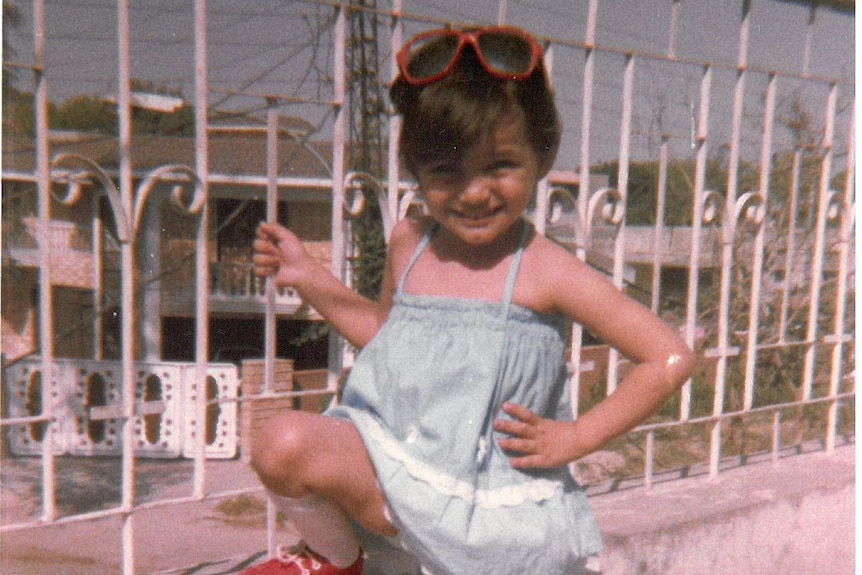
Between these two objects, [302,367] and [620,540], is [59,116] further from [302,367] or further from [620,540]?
[302,367]

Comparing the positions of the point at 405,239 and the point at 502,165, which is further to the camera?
the point at 405,239

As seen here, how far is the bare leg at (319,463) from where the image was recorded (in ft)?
4.06

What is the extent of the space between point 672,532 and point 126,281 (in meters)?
1.58

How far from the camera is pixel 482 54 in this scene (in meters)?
1.30

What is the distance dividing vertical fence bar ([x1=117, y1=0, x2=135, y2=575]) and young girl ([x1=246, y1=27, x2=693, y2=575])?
0.37m

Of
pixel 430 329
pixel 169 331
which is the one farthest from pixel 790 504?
pixel 169 331

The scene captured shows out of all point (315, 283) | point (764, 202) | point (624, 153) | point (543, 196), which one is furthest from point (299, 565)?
point (764, 202)

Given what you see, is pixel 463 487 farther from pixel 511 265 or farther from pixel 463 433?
pixel 511 265

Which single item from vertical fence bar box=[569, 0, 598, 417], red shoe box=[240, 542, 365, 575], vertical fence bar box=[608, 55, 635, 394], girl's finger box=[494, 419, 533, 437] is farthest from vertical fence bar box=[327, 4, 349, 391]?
vertical fence bar box=[608, 55, 635, 394]

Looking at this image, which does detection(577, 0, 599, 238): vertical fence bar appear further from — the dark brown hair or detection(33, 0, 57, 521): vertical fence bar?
detection(33, 0, 57, 521): vertical fence bar

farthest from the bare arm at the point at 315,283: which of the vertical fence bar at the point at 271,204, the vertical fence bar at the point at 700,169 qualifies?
the vertical fence bar at the point at 700,169

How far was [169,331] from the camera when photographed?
12.9 meters

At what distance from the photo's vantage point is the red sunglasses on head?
4.30 ft

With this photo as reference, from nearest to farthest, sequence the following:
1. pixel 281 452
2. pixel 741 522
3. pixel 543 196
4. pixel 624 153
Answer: pixel 281 452
pixel 543 196
pixel 624 153
pixel 741 522
